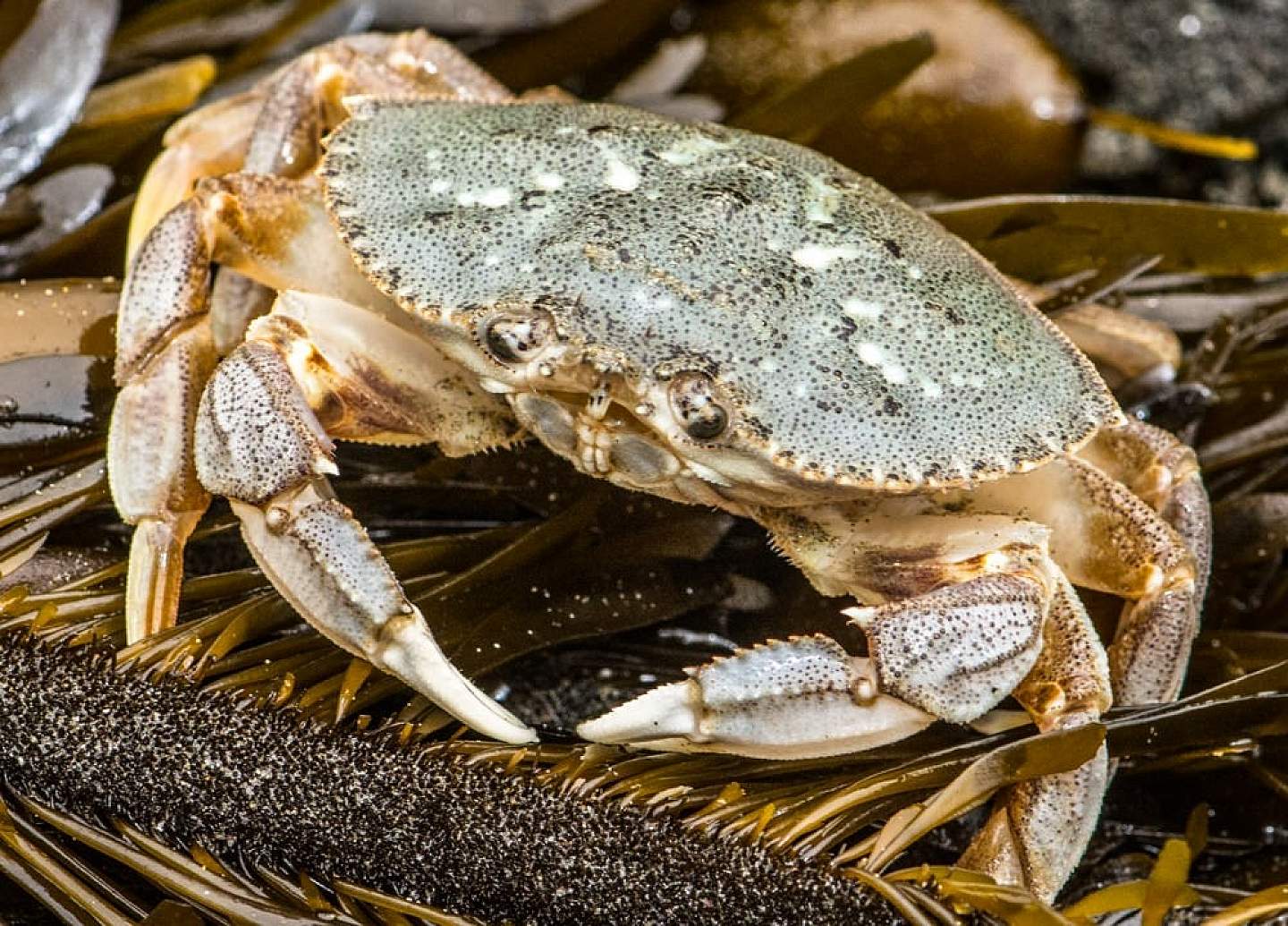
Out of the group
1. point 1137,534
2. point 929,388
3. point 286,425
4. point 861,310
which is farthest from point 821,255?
point 286,425

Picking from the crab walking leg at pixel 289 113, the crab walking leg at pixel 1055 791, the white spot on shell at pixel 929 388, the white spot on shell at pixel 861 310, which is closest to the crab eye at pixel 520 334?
the white spot on shell at pixel 861 310

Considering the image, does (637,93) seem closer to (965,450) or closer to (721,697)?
(965,450)

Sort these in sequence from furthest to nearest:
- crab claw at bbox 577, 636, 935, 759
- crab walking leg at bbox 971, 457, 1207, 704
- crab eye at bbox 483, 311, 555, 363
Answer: crab walking leg at bbox 971, 457, 1207, 704 < crab eye at bbox 483, 311, 555, 363 < crab claw at bbox 577, 636, 935, 759

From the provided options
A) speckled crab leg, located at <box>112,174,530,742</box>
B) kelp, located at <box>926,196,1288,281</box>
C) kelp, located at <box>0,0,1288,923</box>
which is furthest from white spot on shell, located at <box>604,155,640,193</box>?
kelp, located at <box>926,196,1288,281</box>

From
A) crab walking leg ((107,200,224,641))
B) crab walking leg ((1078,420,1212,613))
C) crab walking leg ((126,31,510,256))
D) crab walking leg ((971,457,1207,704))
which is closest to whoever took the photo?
crab walking leg ((107,200,224,641))

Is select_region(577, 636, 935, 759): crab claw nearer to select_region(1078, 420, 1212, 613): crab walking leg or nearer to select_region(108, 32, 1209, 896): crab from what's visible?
select_region(108, 32, 1209, 896): crab

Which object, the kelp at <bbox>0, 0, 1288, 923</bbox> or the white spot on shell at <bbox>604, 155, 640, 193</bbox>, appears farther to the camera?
the white spot on shell at <bbox>604, 155, 640, 193</bbox>
